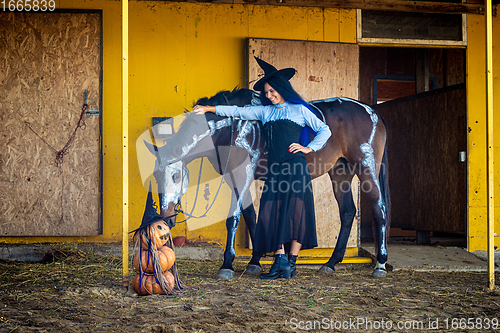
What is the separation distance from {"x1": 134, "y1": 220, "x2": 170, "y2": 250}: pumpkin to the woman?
1.02 meters

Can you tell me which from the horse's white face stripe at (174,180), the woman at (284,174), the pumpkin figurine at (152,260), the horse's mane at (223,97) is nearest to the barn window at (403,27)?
the woman at (284,174)

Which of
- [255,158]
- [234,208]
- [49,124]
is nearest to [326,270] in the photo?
[234,208]

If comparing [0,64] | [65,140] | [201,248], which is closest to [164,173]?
[201,248]

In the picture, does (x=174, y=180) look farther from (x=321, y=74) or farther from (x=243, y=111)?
(x=321, y=74)

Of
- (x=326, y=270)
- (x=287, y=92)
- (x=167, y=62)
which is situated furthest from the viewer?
(x=167, y=62)

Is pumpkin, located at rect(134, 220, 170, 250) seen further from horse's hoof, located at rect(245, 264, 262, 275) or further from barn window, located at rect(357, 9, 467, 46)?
barn window, located at rect(357, 9, 467, 46)

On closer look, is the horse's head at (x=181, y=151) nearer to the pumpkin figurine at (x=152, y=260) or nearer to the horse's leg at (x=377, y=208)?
the pumpkin figurine at (x=152, y=260)

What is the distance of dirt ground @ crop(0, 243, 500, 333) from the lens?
236 cm

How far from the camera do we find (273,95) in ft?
12.6

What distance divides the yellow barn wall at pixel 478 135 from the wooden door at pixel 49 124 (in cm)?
460

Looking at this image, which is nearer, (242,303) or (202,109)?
(242,303)

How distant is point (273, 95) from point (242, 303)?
193 centimetres

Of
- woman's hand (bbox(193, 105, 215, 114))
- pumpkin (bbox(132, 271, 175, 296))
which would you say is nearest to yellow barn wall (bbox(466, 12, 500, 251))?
woman's hand (bbox(193, 105, 215, 114))

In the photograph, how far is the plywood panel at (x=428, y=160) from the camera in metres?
5.41
